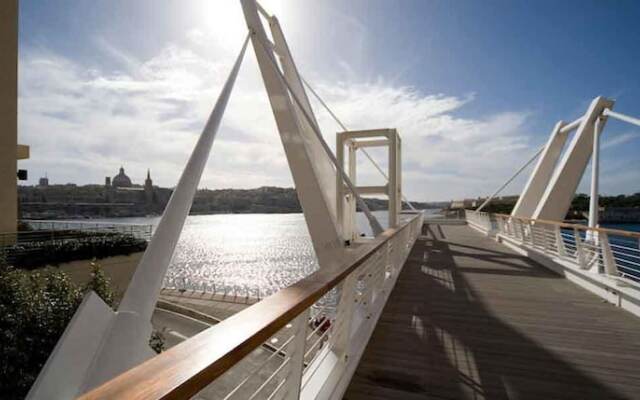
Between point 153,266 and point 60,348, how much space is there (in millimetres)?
924

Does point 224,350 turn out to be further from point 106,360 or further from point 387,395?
point 387,395

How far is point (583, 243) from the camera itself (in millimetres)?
4824

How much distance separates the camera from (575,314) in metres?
3.35

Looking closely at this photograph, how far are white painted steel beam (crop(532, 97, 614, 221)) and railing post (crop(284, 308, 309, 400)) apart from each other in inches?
357

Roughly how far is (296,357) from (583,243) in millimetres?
5234

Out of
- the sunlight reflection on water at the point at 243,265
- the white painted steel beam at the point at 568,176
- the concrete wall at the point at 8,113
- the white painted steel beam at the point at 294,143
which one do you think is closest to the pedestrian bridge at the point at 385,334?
the white painted steel beam at the point at 294,143

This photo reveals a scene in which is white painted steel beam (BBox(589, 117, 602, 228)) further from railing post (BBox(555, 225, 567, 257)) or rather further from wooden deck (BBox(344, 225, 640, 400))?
wooden deck (BBox(344, 225, 640, 400))

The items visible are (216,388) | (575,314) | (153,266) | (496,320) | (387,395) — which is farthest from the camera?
(216,388)

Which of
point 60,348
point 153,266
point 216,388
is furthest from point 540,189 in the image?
point 60,348

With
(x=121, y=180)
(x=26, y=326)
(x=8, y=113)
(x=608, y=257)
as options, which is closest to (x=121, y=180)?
(x=121, y=180)

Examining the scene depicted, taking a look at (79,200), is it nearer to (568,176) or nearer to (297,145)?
(297,145)

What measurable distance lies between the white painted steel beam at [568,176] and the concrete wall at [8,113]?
1492cm

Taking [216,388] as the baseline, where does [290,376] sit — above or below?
above

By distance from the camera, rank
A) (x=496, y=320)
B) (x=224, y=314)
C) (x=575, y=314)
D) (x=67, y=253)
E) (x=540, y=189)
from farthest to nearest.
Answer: (x=224, y=314) < (x=540, y=189) < (x=67, y=253) < (x=575, y=314) < (x=496, y=320)
